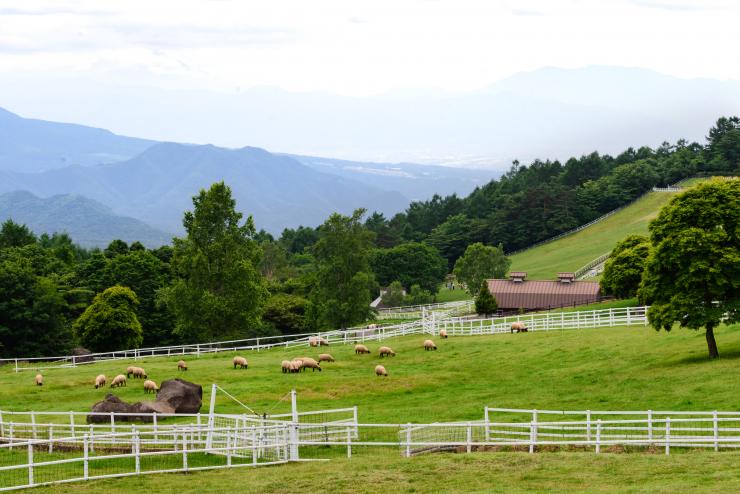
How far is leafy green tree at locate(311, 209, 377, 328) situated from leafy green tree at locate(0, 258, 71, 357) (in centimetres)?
2051

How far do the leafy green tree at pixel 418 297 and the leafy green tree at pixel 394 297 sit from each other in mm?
939

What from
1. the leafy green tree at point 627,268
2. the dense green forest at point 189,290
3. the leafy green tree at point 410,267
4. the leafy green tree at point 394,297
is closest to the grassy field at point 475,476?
the dense green forest at point 189,290

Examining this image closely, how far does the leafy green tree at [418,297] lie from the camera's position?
443ft

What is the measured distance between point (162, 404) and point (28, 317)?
4445 centimetres

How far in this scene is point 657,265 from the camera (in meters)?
49.3

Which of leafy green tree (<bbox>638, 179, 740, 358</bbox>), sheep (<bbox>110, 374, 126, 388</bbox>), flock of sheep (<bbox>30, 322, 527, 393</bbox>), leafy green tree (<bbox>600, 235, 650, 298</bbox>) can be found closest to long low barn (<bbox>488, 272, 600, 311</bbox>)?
leafy green tree (<bbox>600, 235, 650, 298</bbox>)

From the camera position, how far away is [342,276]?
87.9m

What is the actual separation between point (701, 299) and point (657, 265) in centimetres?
246

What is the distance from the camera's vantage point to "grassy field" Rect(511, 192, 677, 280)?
142 m

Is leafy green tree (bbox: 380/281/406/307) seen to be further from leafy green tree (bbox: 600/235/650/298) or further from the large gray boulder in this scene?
the large gray boulder

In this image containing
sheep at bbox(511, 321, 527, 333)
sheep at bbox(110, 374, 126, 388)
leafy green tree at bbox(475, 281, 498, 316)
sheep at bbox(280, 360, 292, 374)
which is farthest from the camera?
leafy green tree at bbox(475, 281, 498, 316)

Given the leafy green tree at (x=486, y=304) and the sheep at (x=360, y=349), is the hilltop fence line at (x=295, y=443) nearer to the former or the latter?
the sheep at (x=360, y=349)

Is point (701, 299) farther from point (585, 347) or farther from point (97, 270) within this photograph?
point (97, 270)

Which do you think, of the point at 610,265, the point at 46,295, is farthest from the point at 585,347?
the point at 46,295
